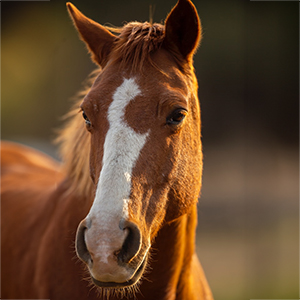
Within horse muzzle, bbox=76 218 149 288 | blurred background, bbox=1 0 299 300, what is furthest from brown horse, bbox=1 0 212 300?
blurred background, bbox=1 0 299 300

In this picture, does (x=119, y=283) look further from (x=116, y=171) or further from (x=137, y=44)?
(x=137, y=44)

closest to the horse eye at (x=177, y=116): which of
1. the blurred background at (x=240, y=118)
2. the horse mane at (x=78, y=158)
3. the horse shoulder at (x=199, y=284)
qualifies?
the horse mane at (x=78, y=158)

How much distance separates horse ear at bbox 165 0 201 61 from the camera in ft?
6.69

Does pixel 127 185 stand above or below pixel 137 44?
below

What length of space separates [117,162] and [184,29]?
0.95 metres

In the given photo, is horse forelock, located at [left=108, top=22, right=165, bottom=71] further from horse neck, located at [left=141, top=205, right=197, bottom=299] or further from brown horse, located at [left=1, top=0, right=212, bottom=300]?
horse neck, located at [left=141, top=205, right=197, bottom=299]

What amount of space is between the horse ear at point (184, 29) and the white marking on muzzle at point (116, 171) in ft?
1.43

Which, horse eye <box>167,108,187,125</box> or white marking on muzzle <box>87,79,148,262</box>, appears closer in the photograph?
white marking on muzzle <box>87,79,148,262</box>

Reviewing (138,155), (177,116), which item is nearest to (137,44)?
(177,116)

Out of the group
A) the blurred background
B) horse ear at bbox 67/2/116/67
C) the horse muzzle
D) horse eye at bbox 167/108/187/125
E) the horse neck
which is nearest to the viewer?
the horse muzzle

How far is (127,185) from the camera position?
163cm

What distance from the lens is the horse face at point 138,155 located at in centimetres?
155

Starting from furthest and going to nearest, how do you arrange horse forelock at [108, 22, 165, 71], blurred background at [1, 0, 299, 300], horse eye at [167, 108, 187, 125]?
blurred background at [1, 0, 299, 300] < horse forelock at [108, 22, 165, 71] < horse eye at [167, 108, 187, 125]

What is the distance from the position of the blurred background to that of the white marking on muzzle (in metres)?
4.64
